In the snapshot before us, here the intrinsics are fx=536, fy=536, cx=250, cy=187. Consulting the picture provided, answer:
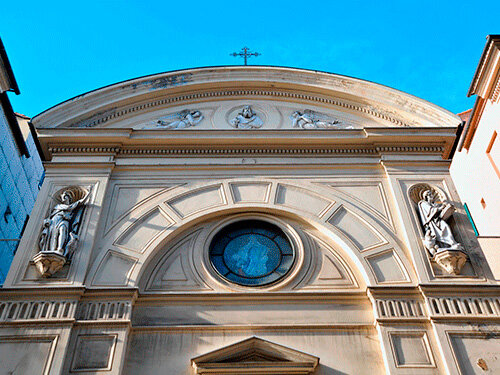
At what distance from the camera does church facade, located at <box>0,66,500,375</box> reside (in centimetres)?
799

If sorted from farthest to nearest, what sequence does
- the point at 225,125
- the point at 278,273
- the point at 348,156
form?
the point at 225,125 < the point at 348,156 < the point at 278,273

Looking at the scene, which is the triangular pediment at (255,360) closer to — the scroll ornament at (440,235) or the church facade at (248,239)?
the church facade at (248,239)

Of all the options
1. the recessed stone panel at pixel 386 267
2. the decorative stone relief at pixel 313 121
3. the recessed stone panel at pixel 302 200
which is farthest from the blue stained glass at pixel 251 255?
the decorative stone relief at pixel 313 121

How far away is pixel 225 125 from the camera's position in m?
12.1

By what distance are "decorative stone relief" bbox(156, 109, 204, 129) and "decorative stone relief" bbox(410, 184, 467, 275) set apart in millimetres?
4975

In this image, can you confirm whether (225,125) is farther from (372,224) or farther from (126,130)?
(372,224)

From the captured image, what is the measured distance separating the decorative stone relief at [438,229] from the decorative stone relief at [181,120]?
4.98 metres

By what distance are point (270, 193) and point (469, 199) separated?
878 cm

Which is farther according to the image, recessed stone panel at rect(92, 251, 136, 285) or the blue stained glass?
the blue stained glass

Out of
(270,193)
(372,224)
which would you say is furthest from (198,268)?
(372,224)

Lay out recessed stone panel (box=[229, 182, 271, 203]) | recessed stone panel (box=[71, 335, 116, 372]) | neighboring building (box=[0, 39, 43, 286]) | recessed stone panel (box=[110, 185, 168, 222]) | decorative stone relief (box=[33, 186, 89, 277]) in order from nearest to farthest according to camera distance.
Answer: recessed stone panel (box=[71, 335, 116, 372]), decorative stone relief (box=[33, 186, 89, 277]), recessed stone panel (box=[110, 185, 168, 222]), recessed stone panel (box=[229, 182, 271, 203]), neighboring building (box=[0, 39, 43, 286])

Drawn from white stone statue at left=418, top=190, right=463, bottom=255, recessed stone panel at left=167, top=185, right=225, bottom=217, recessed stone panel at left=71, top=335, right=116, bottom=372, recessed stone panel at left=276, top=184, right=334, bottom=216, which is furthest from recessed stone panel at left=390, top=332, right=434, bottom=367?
recessed stone panel at left=71, top=335, right=116, bottom=372

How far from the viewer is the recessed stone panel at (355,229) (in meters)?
9.52

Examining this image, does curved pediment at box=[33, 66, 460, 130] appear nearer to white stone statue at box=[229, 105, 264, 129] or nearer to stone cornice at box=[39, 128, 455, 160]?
white stone statue at box=[229, 105, 264, 129]
